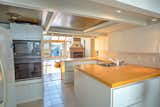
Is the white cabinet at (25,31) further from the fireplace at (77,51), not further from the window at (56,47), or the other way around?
the window at (56,47)

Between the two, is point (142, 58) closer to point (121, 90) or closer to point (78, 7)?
point (121, 90)

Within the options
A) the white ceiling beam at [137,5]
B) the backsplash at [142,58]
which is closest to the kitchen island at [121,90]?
the backsplash at [142,58]

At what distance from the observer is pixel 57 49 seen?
1021cm

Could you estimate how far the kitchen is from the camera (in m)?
1.38

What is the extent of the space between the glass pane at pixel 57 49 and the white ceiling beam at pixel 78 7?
8.85m

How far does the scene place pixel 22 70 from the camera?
2.50 meters

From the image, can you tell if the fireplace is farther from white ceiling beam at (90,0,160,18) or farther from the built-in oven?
white ceiling beam at (90,0,160,18)

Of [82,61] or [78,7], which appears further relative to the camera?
[82,61]

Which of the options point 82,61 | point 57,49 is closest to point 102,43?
point 82,61

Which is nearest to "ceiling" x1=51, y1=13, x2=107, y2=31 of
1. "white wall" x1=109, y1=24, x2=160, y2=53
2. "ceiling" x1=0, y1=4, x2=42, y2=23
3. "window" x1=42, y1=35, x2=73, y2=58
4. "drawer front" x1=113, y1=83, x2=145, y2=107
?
"ceiling" x1=0, y1=4, x2=42, y2=23

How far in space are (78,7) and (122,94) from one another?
148 cm

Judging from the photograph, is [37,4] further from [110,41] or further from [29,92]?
[110,41]

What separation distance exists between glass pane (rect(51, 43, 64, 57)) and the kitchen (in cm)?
649

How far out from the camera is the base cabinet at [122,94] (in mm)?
1376
